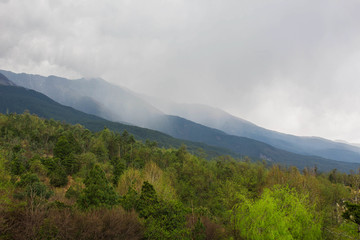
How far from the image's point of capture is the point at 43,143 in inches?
3029

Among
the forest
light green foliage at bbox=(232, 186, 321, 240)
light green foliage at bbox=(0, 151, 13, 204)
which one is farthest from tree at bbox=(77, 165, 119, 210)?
light green foliage at bbox=(232, 186, 321, 240)

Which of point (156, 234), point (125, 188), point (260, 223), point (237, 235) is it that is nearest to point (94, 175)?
point (125, 188)

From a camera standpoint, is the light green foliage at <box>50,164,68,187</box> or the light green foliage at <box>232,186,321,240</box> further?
the light green foliage at <box>50,164,68,187</box>

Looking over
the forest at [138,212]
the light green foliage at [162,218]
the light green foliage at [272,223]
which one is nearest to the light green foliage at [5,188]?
the forest at [138,212]

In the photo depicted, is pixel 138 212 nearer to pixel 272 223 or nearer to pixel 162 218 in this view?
pixel 162 218

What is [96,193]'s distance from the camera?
2748 cm

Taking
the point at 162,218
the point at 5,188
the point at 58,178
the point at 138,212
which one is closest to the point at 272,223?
the point at 162,218

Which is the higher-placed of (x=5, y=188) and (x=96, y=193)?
(x=5, y=188)

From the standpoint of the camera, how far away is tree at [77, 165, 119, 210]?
26.9 metres

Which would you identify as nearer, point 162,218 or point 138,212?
point 162,218

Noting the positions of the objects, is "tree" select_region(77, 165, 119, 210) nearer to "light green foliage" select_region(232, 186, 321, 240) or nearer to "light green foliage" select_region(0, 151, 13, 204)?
"light green foliage" select_region(0, 151, 13, 204)

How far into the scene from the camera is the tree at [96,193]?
26.9 m

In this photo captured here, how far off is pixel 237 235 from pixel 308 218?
353 inches

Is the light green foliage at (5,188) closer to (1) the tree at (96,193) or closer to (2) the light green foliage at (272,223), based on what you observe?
(1) the tree at (96,193)
